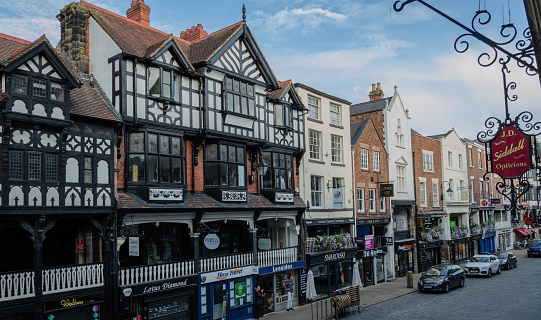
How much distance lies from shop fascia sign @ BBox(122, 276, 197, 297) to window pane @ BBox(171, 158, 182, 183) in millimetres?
4197

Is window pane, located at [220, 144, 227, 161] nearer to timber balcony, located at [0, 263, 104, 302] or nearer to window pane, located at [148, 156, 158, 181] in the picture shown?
window pane, located at [148, 156, 158, 181]

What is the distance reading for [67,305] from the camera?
16.6 metres

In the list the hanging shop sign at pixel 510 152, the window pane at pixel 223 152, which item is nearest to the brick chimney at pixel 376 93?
the window pane at pixel 223 152

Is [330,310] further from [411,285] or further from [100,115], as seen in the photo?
[100,115]

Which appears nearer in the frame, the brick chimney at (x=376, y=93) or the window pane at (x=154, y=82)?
the window pane at (x=154, y=82)

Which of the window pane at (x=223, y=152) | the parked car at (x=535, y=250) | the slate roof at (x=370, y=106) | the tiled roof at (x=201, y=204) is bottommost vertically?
the parked car at (x=535, y=250)

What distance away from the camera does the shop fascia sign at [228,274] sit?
21219mm

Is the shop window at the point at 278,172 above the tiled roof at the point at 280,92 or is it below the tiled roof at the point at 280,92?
below

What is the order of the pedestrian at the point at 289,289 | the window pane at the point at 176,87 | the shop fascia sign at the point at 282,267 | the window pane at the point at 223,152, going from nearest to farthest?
1. the window pane at the point at 176,87
2. the window pane at the point at 223,152
3. the shop fascia sign at the point at 282,267
4. the pedestrian at the point at 289,289

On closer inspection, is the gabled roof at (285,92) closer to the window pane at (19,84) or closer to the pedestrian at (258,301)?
the pedestrian at (258,301)

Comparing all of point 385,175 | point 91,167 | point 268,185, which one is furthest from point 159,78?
point 385,175

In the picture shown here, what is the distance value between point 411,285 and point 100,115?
22628mm

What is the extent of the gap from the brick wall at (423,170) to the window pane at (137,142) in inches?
1039

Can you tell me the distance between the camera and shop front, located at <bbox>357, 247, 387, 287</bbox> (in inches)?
1260
